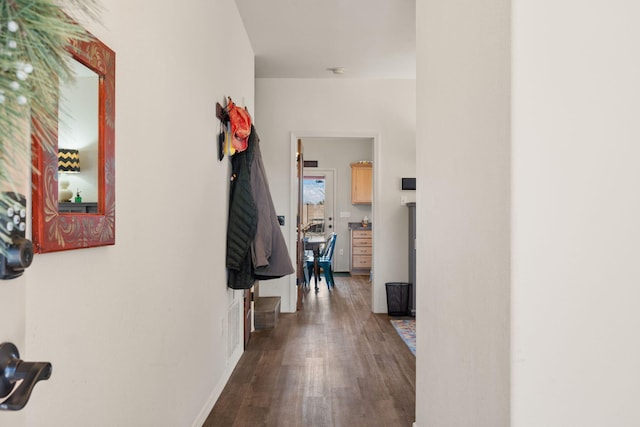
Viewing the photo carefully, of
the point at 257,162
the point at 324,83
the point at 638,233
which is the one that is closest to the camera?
the point at 638,233

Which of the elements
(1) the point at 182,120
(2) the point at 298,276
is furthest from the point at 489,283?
(2) the point at 298,276

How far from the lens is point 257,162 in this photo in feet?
11.1

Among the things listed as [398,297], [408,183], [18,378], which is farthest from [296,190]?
[18,378]

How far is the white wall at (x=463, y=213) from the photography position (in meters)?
1.24

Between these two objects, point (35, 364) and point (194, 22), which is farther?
point (194, 22)

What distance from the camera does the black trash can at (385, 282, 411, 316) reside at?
5.16 m

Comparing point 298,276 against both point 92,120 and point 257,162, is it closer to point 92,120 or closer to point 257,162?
point 257,162

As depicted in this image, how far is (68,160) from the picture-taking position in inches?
43.1

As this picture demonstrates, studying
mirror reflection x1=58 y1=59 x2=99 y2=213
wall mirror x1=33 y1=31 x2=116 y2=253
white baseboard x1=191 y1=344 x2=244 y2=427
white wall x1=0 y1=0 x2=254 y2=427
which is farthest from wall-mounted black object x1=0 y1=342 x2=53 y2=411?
white baseboard x1=191 y1=344 x2=244 y2=427

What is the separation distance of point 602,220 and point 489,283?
34cm

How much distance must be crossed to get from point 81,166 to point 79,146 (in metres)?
0.05

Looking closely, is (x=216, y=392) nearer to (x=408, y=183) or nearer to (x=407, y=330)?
(x=407, y=330)

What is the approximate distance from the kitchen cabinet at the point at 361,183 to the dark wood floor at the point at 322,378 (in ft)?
13.6

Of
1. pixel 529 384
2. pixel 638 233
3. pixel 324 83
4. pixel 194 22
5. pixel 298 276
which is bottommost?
pixel 298 276
